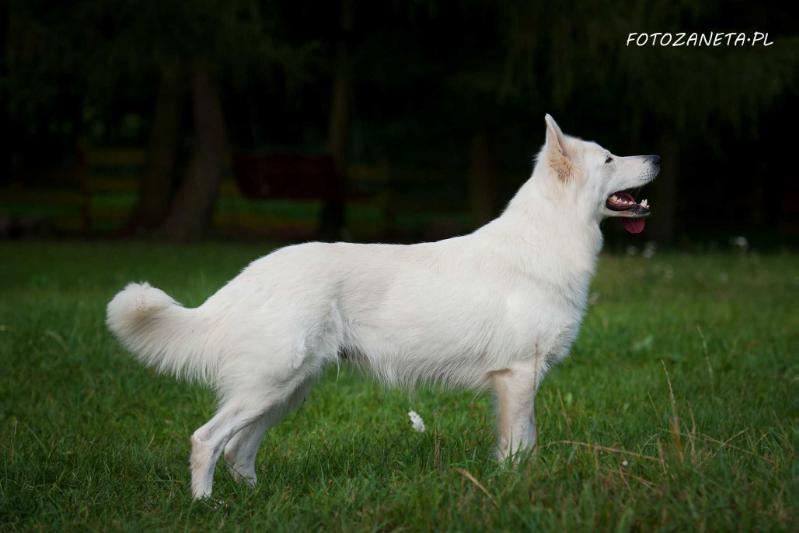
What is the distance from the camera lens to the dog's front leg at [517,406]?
414 cm

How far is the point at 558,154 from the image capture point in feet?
14.4

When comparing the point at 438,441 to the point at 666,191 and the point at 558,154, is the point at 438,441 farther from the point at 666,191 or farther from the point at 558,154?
the point at 666,191

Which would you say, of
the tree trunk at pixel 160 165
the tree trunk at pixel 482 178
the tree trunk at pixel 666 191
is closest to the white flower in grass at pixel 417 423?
the tree trunk at pixel 482 178

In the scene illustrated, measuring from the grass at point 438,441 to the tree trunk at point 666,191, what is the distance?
783cm

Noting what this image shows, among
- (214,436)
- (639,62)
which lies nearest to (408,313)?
(214,436)

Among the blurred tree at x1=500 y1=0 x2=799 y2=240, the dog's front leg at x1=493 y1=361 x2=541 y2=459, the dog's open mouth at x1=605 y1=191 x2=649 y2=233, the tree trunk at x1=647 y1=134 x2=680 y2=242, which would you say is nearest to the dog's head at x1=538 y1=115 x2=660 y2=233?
the dog's open mouth at x1=605 y1=191 x2=649 y2=233

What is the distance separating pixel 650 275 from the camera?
10703 millimetres

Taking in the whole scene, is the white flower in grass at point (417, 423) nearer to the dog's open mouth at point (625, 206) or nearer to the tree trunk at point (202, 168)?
the dog's open mouth at point (625, 206)

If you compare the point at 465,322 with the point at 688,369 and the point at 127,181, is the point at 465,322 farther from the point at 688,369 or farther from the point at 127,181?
the point at 127,181

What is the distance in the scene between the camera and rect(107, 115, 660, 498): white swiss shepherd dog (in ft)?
12.7

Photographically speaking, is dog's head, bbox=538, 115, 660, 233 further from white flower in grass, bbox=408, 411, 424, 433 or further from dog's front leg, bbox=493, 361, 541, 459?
white flower in grass, bbox=408, 411, 424, 433

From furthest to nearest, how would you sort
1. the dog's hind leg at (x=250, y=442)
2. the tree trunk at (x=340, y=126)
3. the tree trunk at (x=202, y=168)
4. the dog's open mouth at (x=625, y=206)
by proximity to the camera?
the tree trunk at (x=340, y=126)
the tree trunk at (x=202, y=168)
the dog's open mouth at (x=625, y=206)
the dog's hind leg at (x=250, y=442)

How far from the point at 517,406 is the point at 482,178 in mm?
13173

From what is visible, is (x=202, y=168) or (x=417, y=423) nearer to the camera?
(x=417, y=423)
